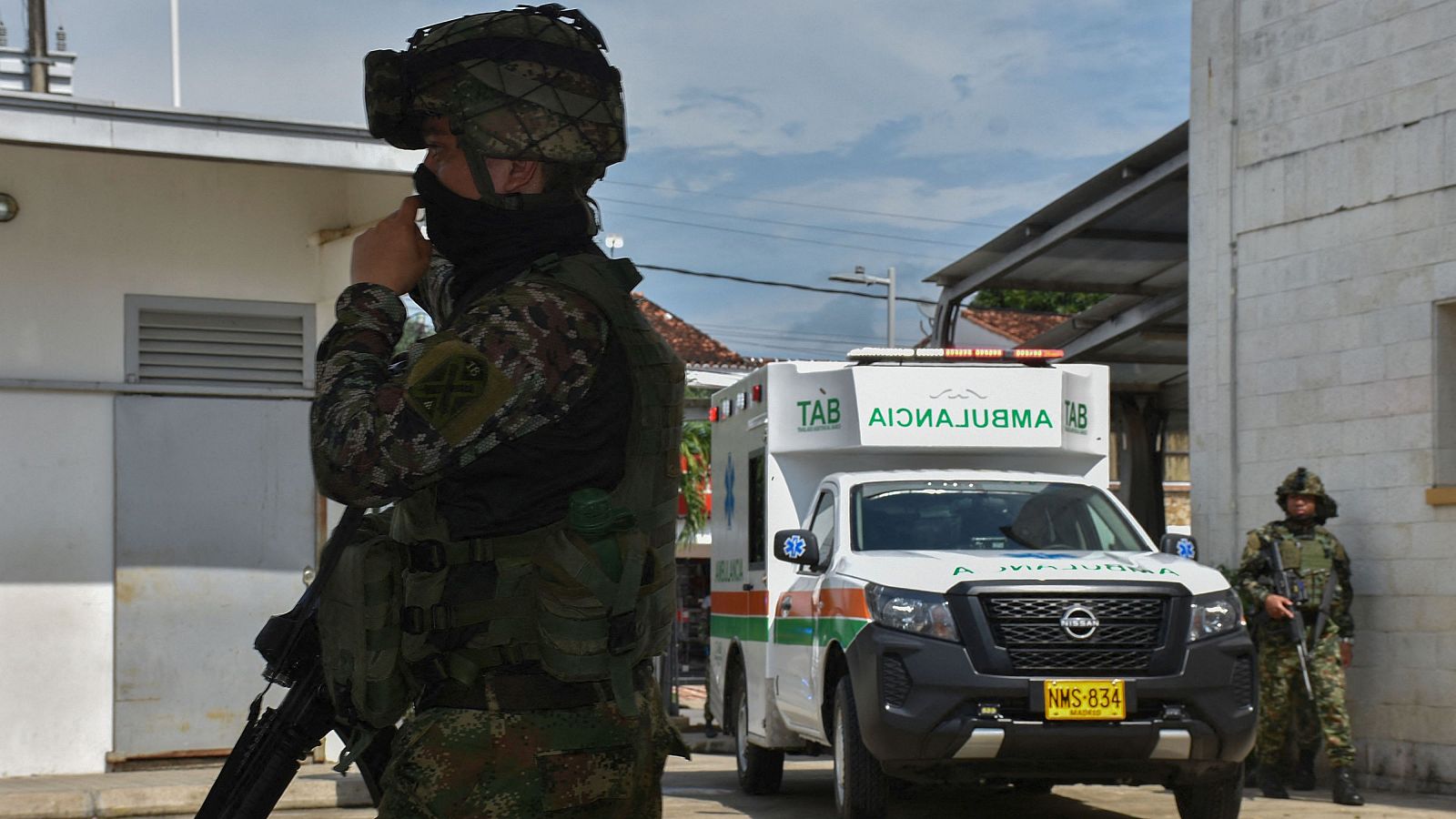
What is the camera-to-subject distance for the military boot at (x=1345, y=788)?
10.5 metres

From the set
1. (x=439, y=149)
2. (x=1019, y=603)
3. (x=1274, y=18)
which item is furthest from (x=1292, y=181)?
(x=439, y=149)

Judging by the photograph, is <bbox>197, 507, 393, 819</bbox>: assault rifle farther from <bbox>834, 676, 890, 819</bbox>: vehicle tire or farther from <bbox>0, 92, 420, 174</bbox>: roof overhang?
<bbox>0, 92, 420, 174</bbox>: roof overhang

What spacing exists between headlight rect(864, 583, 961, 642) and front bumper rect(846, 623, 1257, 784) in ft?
0.18

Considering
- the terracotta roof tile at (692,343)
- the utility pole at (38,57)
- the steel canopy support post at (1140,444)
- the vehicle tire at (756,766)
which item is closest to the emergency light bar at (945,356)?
the vehicle tire at (756,766)

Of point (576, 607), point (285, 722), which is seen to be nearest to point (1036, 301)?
point (285, 722)

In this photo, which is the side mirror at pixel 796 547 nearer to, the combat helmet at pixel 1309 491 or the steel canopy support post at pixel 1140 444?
the combat helmet at pixel 1309 491

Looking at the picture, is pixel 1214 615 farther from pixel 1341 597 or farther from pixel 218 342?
pixel 218 342

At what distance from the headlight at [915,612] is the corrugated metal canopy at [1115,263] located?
609 centimetres

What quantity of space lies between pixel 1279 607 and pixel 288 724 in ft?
30.2

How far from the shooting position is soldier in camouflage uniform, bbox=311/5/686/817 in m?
2.62

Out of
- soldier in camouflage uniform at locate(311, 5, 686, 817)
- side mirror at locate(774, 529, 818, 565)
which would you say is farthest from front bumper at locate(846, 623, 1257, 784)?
soldier in camouflage uniform at locate(311, 5, 686, 817)

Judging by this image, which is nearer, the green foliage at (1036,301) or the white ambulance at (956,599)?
the white ambulance at (956,599)

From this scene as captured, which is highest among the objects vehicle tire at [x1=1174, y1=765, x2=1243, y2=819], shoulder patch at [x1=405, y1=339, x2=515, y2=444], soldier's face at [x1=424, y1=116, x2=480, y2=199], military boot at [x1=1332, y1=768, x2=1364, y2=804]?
soldier's face at [x1=424, y1=116, x2=480, y2=199]

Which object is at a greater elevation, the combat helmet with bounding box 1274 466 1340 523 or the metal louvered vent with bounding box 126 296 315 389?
the metal louvered vent with bounding box 126 296 315 389
